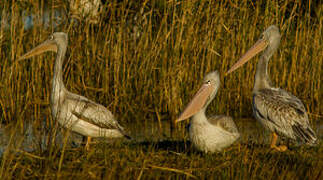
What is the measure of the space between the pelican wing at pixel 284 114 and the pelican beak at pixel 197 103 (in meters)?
0.60

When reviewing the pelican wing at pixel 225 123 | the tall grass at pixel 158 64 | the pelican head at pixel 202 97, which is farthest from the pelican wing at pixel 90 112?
the pelican wing at pixel 225 123

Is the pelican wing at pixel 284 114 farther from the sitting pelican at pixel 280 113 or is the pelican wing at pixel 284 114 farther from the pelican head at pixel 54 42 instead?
the pelican head at pixel 54 42

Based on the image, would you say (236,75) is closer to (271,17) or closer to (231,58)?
(231,58)

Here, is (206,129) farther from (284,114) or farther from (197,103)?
(284,114)

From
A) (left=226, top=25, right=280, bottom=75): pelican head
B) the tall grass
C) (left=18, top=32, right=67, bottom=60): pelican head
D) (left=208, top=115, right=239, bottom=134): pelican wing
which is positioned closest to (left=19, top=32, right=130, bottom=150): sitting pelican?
(left=18, top=32, right=67, bottom=60): pelican head

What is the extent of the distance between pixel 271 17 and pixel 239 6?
50 cm

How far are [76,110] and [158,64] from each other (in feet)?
5.73

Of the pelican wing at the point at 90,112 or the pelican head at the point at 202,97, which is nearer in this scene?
the pelican head at the point at 202,97

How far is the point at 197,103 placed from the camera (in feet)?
18.2

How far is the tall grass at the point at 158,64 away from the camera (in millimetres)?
7223

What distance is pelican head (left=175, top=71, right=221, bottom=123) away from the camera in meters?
5.48

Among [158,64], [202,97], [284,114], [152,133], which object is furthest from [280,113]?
[158,64]

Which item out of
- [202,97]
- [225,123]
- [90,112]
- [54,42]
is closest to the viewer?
[225,123]

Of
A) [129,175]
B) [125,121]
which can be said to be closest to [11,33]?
[125,121]
